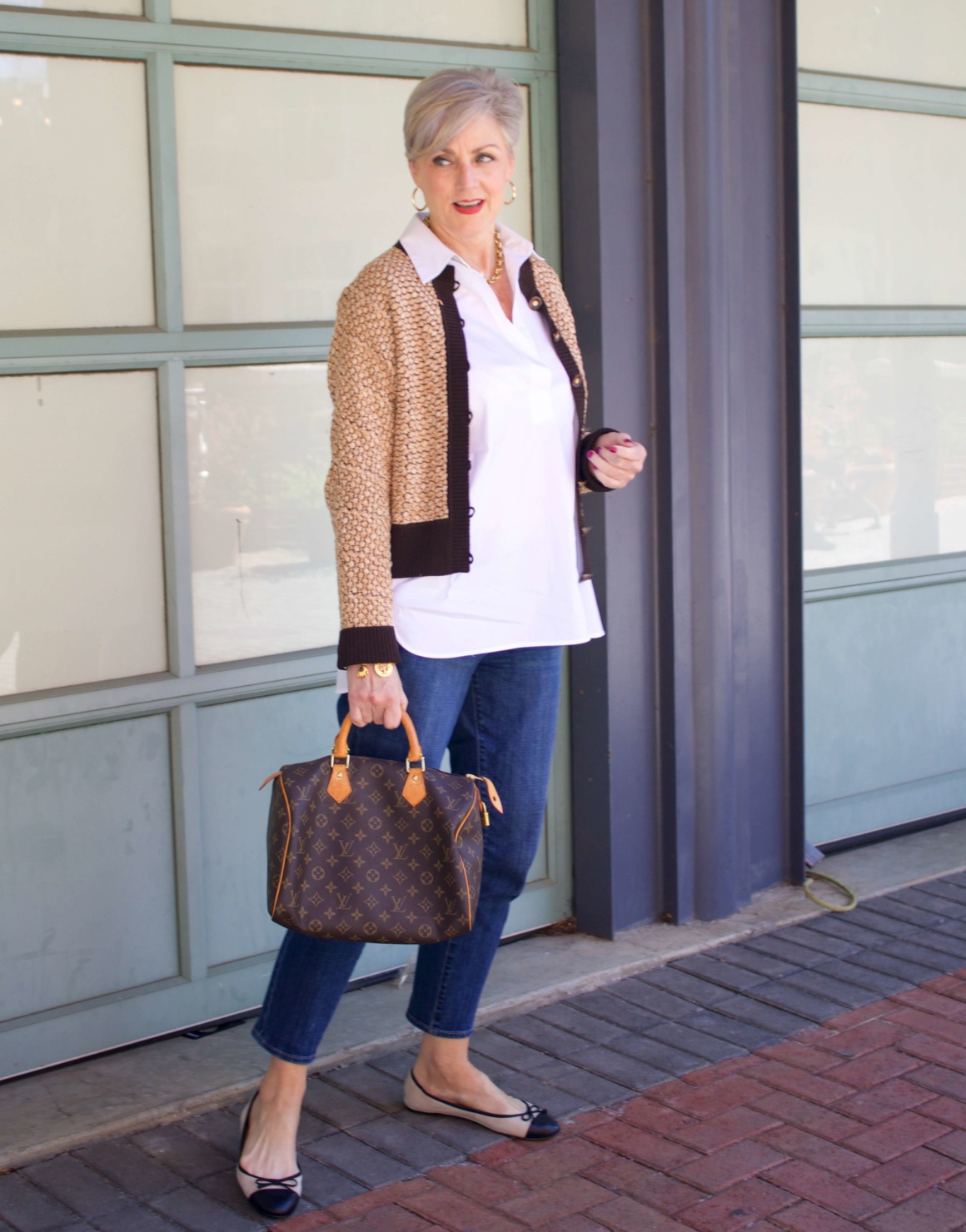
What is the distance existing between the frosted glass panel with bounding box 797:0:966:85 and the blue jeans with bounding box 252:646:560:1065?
2466 millimetres

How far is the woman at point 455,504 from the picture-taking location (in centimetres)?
238

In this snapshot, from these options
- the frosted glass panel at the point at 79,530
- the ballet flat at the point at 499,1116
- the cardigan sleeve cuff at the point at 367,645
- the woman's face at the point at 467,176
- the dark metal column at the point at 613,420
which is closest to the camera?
the cardigan sleeve cuff at the point at 367,645

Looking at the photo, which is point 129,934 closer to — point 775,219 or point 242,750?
point 242,750

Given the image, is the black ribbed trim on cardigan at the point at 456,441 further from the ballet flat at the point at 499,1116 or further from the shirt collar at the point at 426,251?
the ballet flat at the point at 499,1116

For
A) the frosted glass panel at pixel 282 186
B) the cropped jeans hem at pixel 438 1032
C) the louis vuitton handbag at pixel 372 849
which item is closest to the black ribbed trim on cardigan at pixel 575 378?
the louis vuitton handbag at pixel 372 849

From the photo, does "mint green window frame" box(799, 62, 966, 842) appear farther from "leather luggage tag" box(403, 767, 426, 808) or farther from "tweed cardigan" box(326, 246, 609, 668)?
"leather luggage tag" box(403, 767, 426, 808)

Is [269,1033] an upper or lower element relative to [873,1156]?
upper

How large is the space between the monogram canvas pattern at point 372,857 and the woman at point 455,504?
0.12 m

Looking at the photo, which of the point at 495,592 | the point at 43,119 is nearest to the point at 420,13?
the point at 43,119

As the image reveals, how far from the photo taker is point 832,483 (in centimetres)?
436

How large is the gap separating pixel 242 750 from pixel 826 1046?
4.72 ft

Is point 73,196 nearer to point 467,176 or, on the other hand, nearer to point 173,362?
point 173,362

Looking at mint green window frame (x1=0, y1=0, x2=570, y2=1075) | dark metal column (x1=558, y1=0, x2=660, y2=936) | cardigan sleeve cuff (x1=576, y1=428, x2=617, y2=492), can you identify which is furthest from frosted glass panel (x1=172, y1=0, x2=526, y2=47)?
cardigan sleeve cuff (x1=576, y1=428, x2=617, y2=492)

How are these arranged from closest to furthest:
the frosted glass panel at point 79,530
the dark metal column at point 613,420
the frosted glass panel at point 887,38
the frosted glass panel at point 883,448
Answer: the frosted glass panel at point 79,530 < the dark metal column at point 613,420 < the frosted glass panel at point 887,38 < the frosted glass panel at point 883,448
